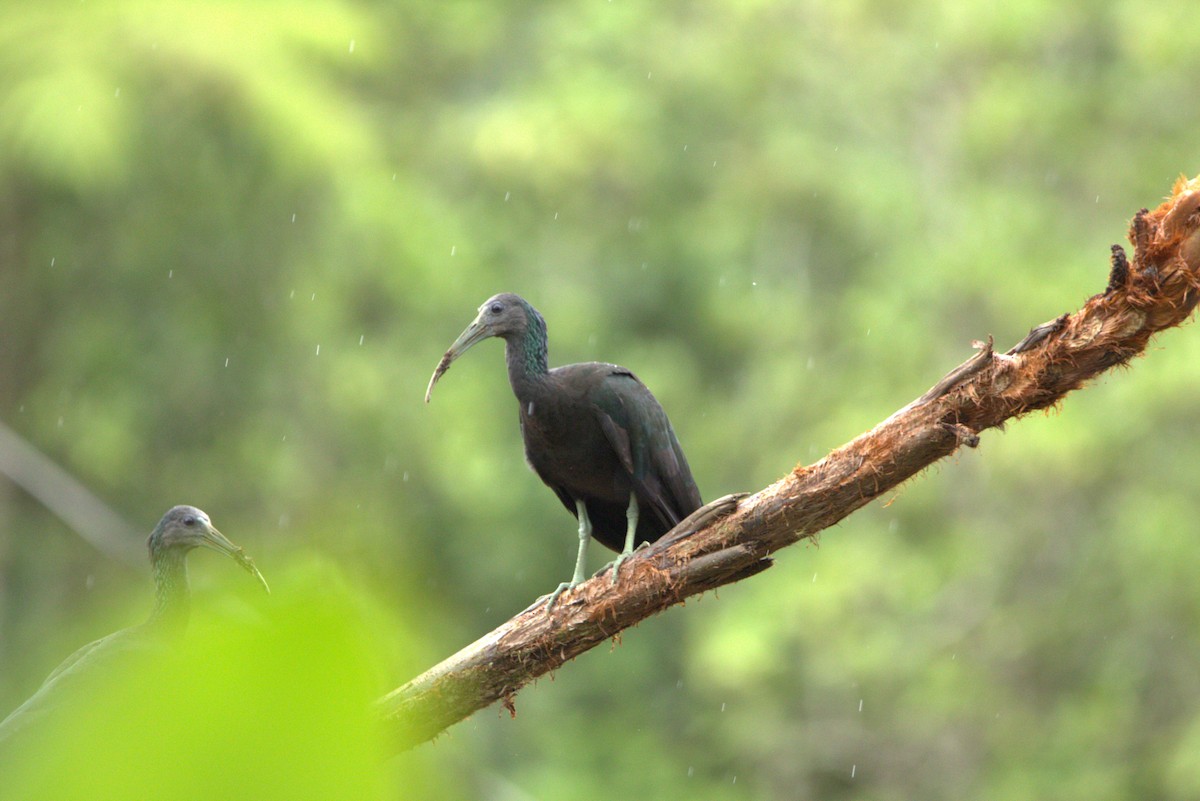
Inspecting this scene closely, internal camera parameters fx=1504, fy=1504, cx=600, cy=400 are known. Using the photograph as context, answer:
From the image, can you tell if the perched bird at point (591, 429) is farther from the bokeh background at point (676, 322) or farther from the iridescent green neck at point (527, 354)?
the bokeh background at point (676, 322)

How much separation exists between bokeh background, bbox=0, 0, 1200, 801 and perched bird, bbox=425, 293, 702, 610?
549 cm

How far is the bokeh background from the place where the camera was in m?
10.4

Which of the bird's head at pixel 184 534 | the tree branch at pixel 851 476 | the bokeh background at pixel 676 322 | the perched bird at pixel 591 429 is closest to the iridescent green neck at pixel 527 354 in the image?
the perched bird at pixel 591 429

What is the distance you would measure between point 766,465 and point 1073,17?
421 centimetres

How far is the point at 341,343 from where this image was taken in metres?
12.3

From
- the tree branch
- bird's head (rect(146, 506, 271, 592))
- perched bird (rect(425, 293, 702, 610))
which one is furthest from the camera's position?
bird's head (rect(146, 506, 271, 592))

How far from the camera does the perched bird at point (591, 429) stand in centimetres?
396

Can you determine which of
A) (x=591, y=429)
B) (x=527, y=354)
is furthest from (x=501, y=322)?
(x=591, y=429)

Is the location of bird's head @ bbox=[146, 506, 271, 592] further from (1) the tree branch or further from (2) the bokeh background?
(2) the bokeh background

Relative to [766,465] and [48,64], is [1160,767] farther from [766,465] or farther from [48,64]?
[48,64]

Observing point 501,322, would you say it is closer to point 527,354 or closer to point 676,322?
point 527,354

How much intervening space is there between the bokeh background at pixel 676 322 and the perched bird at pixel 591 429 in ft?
18.0

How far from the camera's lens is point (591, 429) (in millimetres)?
3965

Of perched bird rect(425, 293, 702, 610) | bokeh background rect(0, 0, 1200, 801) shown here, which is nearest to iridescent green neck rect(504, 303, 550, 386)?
perched bird rect(425, 293, 702, 610)
